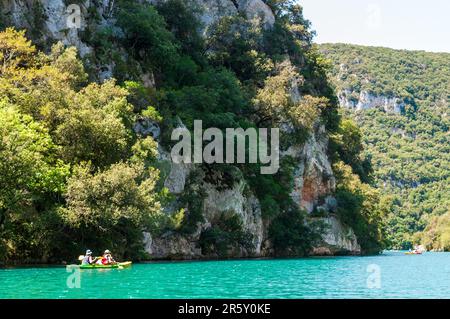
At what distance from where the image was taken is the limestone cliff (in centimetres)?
5034

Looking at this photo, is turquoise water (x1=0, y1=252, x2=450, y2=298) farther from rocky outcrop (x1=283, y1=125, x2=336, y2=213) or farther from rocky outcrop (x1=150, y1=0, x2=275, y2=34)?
rocky outcrop (x1=150, y1=0, x2=275, y2=34)

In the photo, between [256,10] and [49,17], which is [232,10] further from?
[49,17]

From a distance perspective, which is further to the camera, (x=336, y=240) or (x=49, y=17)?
(x=336, y=240)

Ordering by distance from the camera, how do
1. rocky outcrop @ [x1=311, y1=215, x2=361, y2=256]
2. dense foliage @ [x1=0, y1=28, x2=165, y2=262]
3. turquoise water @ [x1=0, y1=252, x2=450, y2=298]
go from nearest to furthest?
turquoise water @ [x1=0, y1=252, x2=450, y2=298] → dense foliage @ [x1=0, y1=28, x2=165, y2=262] → rocky outcrop @ [x1=311, y1=215, x2=361, y2=256]

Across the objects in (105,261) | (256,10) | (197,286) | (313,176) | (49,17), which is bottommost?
(105,261)

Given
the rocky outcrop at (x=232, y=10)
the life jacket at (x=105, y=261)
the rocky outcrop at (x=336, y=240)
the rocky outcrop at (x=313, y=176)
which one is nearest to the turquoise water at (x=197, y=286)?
the life jacket at (x=105, y=261)

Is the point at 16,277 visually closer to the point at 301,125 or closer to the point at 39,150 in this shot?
the point at 39,150

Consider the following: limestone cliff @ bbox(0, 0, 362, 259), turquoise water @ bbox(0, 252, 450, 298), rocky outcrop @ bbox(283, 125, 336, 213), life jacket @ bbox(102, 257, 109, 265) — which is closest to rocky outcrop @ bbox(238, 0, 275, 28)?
limestone cliff @ bbox(0, 0, 362, 259)

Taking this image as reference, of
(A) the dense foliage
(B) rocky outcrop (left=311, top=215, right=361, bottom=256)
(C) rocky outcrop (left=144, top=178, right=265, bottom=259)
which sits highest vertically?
(A) the dense foliage

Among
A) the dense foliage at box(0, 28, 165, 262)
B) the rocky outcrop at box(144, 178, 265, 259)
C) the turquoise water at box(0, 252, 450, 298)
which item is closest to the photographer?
the turquoise water at box(0, 252, 450, 298)

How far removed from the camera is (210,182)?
5712 centimetres

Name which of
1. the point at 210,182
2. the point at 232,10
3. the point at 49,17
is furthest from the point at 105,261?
the point at 232,10

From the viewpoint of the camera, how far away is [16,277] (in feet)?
93.1
